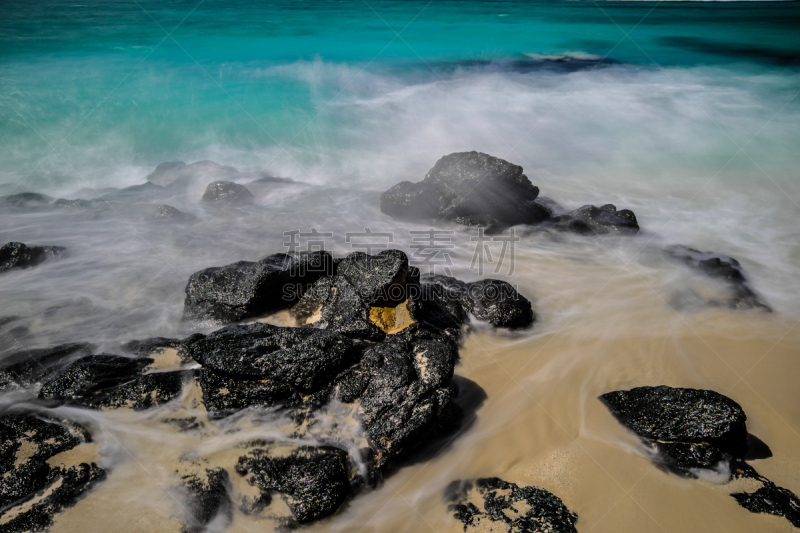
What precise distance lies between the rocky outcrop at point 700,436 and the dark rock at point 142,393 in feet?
11.7

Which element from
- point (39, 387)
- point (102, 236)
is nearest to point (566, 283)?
point (39, 387)

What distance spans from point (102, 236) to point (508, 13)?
25.4 meters

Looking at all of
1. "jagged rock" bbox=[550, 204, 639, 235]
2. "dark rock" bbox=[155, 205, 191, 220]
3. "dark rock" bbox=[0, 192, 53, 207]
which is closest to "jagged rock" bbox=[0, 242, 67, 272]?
"dark rock" bbox=[155, 205, 191, 220]

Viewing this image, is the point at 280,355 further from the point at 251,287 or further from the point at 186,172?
the point at 186,172

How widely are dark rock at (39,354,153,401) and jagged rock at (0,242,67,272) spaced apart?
3035mm

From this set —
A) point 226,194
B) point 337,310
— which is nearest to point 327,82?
point 226,194

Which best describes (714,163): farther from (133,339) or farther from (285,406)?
(133,339)

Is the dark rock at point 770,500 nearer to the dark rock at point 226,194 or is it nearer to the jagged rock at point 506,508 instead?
the jagged rock at point 506,508

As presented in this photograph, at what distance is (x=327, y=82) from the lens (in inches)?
587

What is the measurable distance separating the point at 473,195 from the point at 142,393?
524 centimetres

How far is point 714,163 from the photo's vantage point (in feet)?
A: 34.4

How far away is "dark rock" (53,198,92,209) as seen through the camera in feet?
25.9

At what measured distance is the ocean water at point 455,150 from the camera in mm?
3254

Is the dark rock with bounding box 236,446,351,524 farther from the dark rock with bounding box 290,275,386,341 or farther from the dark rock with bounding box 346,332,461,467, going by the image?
the dark rock with bounding box 290,275,386,341
